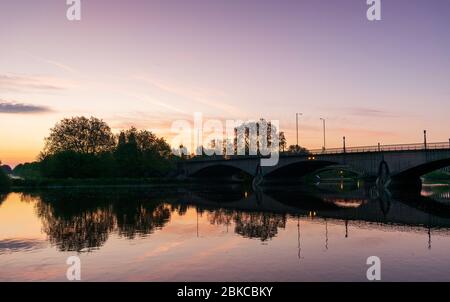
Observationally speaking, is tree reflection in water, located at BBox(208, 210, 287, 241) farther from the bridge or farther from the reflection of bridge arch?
the reflection of bridge arch

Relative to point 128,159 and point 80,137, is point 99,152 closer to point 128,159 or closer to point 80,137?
point 80,137

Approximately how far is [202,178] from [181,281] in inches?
5415

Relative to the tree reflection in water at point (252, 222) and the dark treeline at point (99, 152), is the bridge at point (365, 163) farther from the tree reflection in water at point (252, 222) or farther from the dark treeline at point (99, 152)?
the tree reflection in water at point (252, 222)

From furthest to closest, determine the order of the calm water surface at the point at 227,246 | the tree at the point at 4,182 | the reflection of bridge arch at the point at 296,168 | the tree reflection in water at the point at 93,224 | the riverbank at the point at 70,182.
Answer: the riverbank at the point at 70,182 → the reflection of bridge arch at the point at 296,168 → the tree at the point at 4,182 → the tree reflection in water at the point at 93,224 → the calm water surface at the point at 227,246

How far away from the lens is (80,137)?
148250mm

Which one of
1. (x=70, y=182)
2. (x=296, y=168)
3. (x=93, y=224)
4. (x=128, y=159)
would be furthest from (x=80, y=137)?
(x=93, y=224)

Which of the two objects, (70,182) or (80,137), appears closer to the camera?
(70,182)

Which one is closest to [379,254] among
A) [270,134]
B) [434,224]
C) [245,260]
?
[245,260]

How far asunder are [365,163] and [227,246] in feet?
232

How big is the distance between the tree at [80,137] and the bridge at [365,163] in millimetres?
37434

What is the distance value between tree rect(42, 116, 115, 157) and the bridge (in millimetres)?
37434

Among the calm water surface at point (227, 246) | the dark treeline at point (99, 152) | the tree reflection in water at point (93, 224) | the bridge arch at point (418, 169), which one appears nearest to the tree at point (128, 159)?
the dark treeline at point (99, 152)

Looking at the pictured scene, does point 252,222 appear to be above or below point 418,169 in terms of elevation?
below

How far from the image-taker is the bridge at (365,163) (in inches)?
3233
